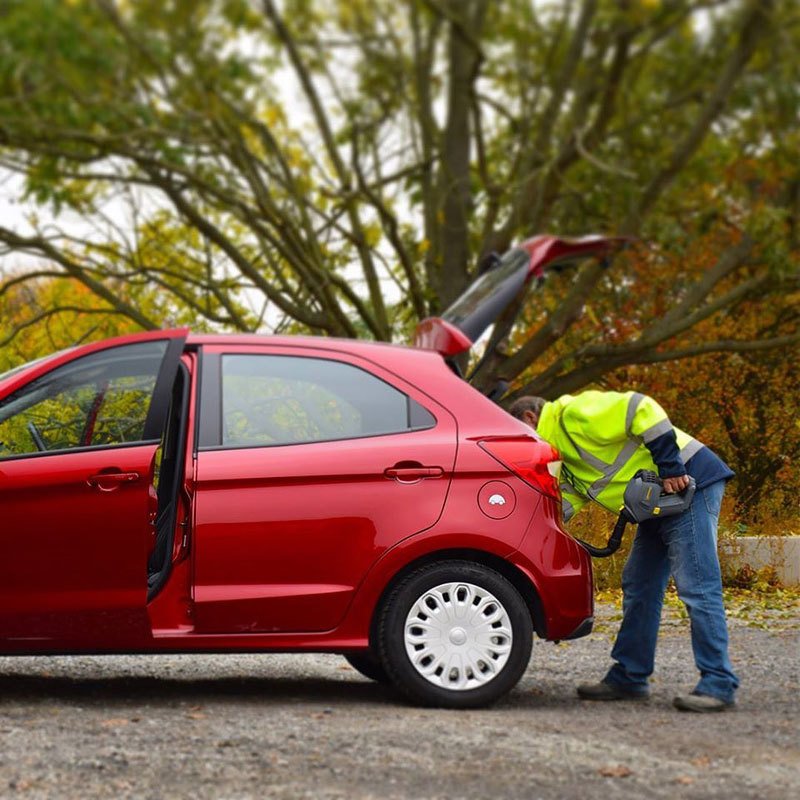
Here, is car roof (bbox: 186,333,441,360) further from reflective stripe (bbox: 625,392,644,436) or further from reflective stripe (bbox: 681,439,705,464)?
reflective stripe (bbox: 681,439,705,464)

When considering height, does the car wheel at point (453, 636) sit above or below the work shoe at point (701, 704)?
above

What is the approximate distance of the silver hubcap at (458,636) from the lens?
20.2 ft

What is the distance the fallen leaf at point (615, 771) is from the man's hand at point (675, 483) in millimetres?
1817

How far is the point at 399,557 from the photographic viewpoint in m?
6.14

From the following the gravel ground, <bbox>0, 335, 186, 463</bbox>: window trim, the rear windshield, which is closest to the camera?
the gravel ground

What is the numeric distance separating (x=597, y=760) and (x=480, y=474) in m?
1.58

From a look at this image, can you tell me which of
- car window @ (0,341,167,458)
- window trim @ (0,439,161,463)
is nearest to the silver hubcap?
window trim @ (0,439,161,463)

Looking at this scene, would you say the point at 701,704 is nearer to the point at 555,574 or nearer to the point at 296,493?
the point at 555,574

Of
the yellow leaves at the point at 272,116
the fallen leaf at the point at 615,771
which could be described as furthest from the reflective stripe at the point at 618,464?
the yellow leaves at the point at 272,116

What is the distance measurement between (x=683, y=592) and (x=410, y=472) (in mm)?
1462

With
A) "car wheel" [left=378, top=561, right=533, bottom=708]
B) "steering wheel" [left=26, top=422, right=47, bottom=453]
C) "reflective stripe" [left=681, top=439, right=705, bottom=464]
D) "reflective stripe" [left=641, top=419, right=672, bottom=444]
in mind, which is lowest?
"car wheel" [left=378, top=561, right=533, bottom=708]

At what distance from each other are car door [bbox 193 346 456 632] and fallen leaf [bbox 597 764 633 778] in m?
1.57

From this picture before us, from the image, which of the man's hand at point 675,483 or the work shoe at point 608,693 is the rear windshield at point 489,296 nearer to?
the work shoe at point 608,693

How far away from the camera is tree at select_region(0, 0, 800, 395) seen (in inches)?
550
